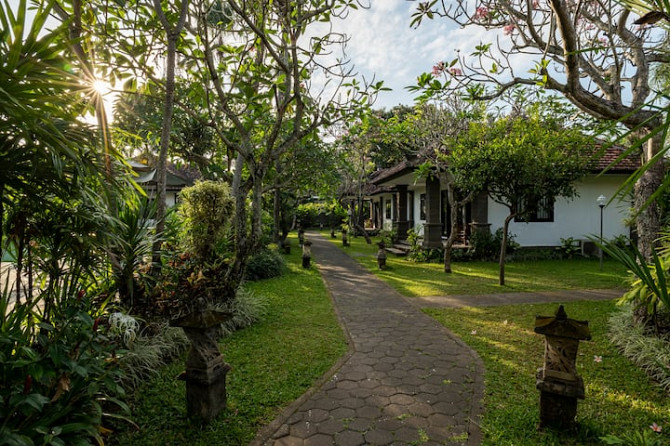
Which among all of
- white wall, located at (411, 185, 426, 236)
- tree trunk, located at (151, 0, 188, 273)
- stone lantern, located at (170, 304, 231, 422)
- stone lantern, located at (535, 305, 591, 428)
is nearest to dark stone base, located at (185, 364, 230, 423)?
stone lantern, located at (170, 304, 231, 422)

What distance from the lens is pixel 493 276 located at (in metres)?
10.9

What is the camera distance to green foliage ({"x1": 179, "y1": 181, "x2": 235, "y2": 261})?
6121 millimetres

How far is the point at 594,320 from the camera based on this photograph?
6484mm

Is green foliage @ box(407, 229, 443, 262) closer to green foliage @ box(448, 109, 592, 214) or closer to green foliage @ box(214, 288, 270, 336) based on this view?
green foliage @ box(448, 109, 592, 214)

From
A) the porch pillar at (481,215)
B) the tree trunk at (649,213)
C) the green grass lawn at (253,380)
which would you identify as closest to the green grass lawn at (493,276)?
the porch pillar at (481,215)

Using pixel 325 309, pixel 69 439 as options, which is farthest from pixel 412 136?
pixel 69 439

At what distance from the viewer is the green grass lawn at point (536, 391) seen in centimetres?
318

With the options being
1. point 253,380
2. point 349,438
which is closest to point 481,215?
point 253,380

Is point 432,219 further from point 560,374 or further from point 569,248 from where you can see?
point 560,374

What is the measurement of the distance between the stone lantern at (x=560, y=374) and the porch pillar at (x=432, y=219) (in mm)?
11487

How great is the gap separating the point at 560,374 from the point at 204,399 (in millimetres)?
3179

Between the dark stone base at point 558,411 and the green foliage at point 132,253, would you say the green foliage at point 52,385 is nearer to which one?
the green foliage at point 132,253

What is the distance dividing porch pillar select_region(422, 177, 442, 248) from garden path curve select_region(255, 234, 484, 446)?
27.3 feet

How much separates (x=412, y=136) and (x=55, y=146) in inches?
441
